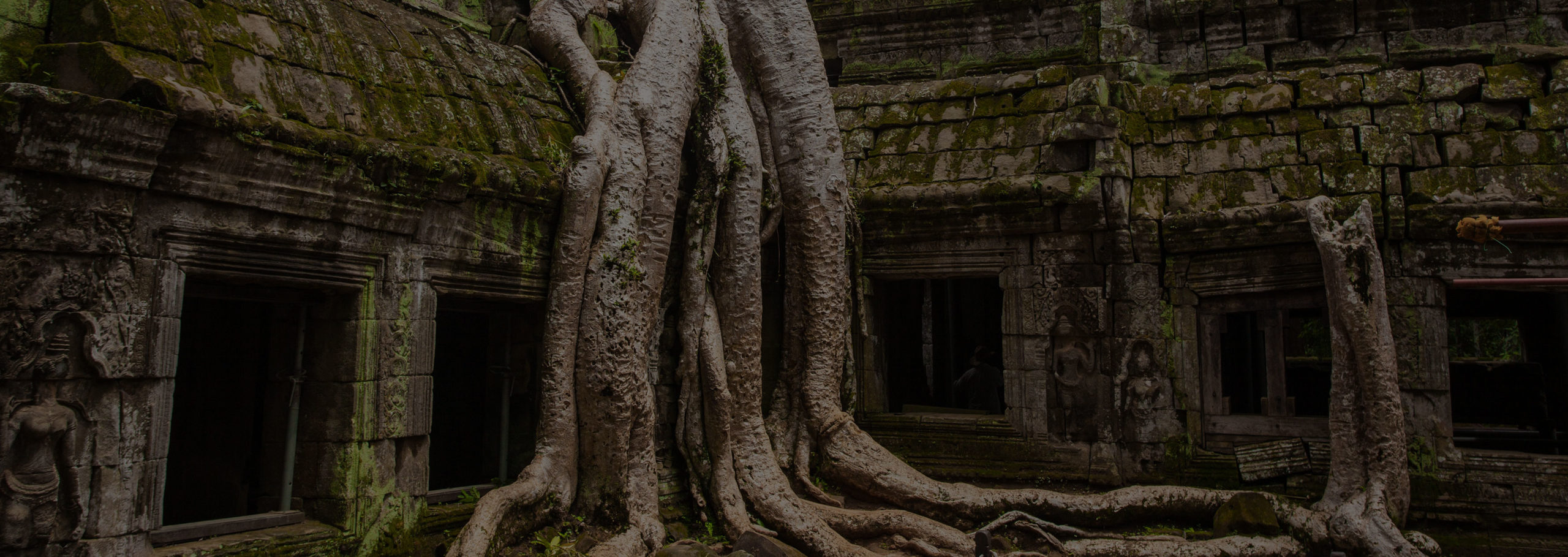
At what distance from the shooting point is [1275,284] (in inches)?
246

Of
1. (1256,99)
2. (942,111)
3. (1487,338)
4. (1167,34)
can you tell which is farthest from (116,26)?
(1487,338)

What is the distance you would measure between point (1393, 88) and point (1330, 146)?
535 mm

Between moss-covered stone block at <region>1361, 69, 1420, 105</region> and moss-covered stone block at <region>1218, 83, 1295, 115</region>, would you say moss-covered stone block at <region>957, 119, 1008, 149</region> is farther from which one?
moss-covered stone block at <region>1361, 69, 1420, 105</region>

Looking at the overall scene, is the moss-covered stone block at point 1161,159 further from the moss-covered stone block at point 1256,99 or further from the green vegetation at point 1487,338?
the green vegetation at point 1487,338

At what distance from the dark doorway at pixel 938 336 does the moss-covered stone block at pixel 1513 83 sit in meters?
4.03

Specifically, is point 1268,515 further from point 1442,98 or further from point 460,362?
point 460,362

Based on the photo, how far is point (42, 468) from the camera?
348cm

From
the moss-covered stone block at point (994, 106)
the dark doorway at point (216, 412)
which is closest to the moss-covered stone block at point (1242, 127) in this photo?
the moss-covered stone block at point (994, 106)

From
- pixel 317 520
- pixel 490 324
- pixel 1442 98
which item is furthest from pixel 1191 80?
pixel 317 520

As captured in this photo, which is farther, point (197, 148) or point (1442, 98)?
point (1442, 98)

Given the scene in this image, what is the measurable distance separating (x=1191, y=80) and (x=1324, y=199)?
264 cm

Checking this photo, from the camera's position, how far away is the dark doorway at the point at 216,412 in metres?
6.05

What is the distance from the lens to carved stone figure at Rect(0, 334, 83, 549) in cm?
341

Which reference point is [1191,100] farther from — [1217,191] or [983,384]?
[983,384]
